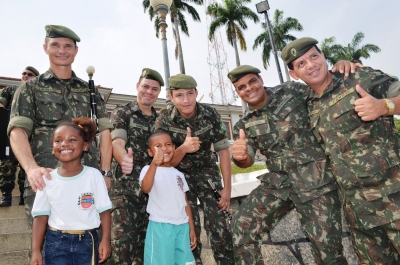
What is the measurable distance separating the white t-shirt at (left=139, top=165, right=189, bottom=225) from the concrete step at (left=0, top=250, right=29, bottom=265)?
2.00 m

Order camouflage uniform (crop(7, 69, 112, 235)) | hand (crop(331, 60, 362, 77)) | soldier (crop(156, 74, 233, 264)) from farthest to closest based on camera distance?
1. soldier (crop(156, 74, 233, 264))
2. hand (crop(331, 60, 362, 77))
3. camouflage uniform (crop(7, 69, 112, 235))

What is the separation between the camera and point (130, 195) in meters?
3.29

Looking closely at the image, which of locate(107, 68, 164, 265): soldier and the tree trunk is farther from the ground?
the tree trunk

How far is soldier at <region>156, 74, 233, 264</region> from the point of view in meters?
3.22

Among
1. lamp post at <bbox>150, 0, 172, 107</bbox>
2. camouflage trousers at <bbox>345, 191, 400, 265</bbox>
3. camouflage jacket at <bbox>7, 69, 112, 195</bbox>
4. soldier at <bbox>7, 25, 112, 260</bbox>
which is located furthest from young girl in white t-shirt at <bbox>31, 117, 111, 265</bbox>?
lamp post at <bbox>150, 0, 172, 107</bbox>

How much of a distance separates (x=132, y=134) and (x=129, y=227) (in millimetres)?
1096

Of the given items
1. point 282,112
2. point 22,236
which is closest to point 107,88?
point 22,236

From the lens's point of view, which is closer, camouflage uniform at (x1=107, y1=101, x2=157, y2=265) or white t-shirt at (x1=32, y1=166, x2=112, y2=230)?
white t-shirt at (x1=32, y1=166, x2=112, y2=230)

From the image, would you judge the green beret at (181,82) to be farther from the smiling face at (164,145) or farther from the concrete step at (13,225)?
the concrete step at (13,225)

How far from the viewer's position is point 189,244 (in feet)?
9.18

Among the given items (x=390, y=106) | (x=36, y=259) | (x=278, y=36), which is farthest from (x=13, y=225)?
(x=278, y=36)

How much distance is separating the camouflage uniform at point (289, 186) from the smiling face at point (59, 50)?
196 centimetres

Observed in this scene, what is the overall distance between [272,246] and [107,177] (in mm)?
1885

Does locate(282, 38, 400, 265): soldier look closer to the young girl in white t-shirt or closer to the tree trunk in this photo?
the young girl in white t-shirt
